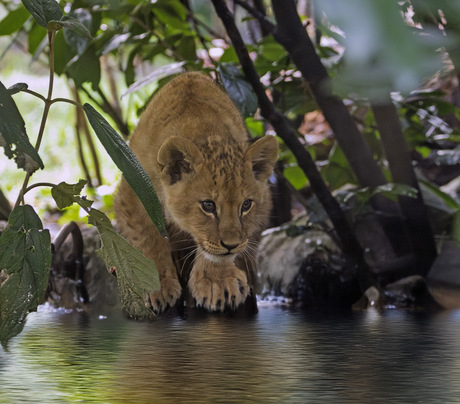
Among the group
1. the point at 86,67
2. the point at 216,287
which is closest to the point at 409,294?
the point at 216,287

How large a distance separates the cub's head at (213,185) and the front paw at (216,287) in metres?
0.07

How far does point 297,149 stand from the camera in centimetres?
293

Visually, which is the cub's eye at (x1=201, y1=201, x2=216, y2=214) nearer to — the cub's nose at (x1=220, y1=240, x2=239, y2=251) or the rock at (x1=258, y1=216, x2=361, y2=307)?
the cub's nose at (x1=220, y1=240, x2=239, y2=251)

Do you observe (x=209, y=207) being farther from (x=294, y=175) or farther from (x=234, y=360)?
(x=294, y=175)

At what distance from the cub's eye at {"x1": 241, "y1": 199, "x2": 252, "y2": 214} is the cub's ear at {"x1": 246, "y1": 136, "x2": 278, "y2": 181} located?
0.40 ft

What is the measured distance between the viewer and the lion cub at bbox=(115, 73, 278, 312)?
239cm

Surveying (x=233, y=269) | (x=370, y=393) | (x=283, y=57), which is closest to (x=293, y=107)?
(x=283, y=57)

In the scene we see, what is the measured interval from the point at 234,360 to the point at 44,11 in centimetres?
90

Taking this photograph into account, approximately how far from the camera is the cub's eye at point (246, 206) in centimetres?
253

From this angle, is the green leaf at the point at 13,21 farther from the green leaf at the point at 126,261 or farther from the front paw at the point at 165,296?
the green leaf at the point at 126,261

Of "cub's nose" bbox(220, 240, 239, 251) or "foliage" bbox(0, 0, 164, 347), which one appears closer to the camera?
"foliage" bbox(0, 0, 164, 347)

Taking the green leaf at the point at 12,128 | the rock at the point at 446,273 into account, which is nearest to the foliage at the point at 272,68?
the green leaf at the point at 12,128

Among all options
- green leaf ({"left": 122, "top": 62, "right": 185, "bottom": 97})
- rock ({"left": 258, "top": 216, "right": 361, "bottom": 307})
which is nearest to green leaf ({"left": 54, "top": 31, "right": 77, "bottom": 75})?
green leaf ({"left": 122, "top": 62, "right": 185, "bottom": 97})

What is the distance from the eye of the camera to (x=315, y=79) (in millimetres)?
2652
